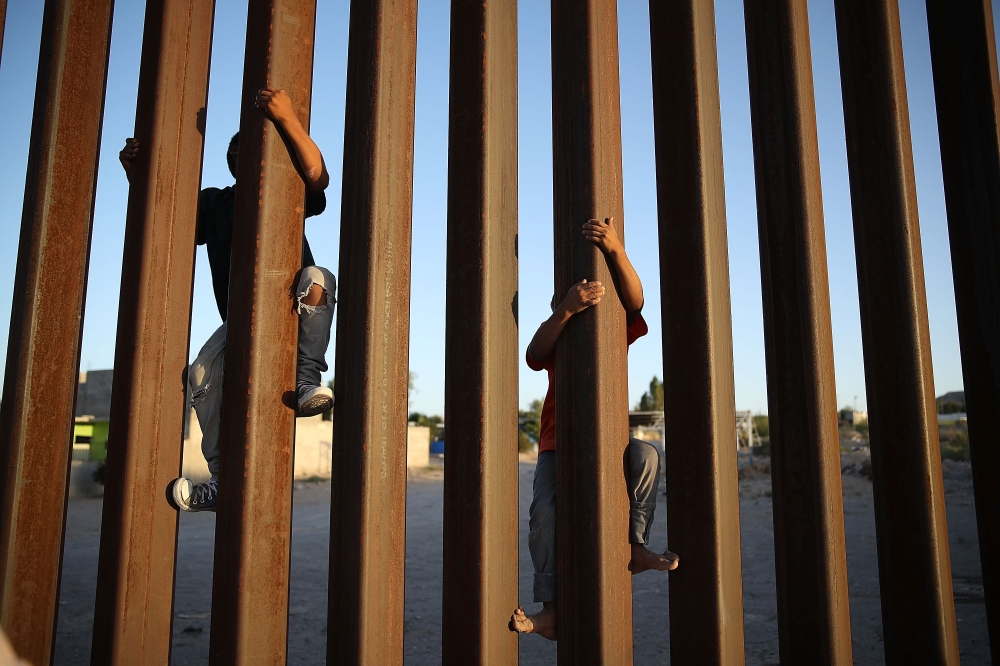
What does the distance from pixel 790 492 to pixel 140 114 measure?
3022 millimetres

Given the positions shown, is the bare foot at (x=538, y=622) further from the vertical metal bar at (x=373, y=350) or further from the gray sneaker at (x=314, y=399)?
the gray sneaker at (x=314, y=399)

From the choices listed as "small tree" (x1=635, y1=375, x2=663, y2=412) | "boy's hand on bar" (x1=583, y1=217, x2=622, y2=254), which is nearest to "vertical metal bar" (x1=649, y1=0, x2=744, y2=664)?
"boy's hand on bar" (x1=583, y1=217, x2=622, y2=254)

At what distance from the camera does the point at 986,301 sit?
9.07 ft

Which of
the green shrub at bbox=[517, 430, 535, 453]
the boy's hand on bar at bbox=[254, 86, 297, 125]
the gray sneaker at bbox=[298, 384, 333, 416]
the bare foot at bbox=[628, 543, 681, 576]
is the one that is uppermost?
the boy's hand on bar at bbox=[254, 86, 297, 125]

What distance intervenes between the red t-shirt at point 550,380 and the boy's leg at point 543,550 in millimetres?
77

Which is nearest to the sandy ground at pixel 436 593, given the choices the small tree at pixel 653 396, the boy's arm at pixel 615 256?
the boy's arm at pixel 615 256

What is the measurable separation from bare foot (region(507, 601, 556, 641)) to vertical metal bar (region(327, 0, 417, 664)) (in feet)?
1.31

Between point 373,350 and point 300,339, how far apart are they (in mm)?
550

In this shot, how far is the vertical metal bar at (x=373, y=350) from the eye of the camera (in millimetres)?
2396

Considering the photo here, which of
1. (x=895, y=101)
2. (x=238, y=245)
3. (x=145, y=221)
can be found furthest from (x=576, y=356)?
(x=145, y=221)

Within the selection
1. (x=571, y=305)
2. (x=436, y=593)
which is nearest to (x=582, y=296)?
(x=571, y=305)

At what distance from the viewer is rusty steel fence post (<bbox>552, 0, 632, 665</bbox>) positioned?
7.66ft

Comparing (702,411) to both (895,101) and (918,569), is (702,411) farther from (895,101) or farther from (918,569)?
(895,101)

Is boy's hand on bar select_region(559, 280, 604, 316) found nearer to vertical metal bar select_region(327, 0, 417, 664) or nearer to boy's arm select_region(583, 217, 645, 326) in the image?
boy's arm select_region(583, 217, 645, 326)
